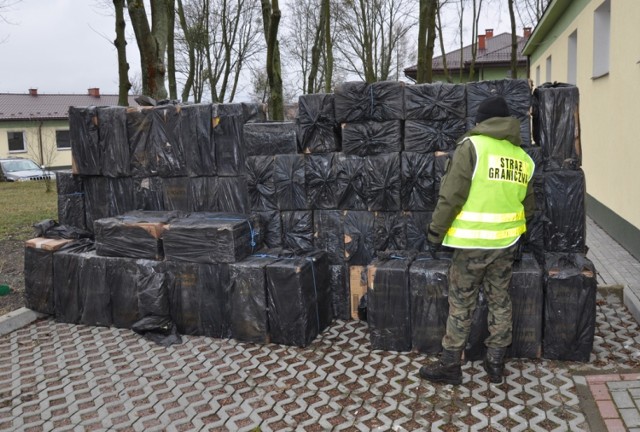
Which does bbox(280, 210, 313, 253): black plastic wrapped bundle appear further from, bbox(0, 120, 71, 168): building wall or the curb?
bbox(0, 120, 71, 168): building wall

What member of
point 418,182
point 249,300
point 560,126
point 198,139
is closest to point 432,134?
point 418,182

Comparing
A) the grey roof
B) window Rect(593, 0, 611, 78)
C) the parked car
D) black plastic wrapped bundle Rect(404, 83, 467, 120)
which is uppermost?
the grey roof

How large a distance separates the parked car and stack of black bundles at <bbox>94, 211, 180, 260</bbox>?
22.3 m

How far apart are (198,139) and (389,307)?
2.72m

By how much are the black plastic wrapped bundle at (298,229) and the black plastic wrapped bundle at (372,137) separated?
80cm

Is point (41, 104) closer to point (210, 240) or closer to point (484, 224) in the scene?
point (210, 240)

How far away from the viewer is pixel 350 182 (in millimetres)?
5641

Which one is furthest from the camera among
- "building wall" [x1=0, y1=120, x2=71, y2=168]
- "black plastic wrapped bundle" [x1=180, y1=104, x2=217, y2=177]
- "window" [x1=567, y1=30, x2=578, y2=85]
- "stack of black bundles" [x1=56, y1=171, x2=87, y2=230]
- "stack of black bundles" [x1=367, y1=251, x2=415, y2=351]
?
"building wall" [x1=0, y1=120, x2=71, y2=168]

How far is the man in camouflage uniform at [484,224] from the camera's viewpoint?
4.16 meters

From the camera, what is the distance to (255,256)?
18.2 ft

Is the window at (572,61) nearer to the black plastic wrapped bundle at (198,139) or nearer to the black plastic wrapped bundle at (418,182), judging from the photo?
the black plastic wrapped bundle at (418,182)

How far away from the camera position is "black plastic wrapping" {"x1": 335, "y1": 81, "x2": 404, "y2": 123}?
17.8 feet

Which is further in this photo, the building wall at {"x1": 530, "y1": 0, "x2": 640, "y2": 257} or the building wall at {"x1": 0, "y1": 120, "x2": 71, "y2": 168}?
the building wall at {"x1": 0, "y1": 120, "x2": 71, "y2": 168}

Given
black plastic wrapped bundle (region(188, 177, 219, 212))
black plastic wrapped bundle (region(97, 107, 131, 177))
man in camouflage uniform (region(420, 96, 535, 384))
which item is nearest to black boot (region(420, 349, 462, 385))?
man in camouflage uniform (region(420, 96, 535, 384))
